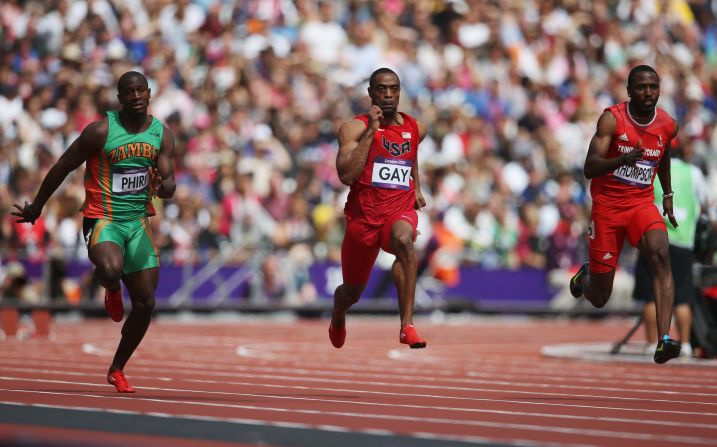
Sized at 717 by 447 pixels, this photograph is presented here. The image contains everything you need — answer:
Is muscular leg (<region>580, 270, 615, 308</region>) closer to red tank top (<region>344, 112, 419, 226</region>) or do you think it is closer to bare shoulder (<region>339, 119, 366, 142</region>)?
red tank top (<region>344, 112, 419, 226</region>)

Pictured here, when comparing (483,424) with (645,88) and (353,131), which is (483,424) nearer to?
(353,131)

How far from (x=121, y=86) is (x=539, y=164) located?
17.4 meters

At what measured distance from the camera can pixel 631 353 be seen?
16.2m

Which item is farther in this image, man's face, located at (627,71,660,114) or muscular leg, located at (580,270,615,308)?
muscular leg, located at (580,270,615,308)

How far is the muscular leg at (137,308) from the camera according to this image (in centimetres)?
1119

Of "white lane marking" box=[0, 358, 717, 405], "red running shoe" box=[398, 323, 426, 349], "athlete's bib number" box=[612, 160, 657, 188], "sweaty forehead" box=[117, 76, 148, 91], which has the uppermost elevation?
"sweaty forehead" box=[117, 76, 148, 91]

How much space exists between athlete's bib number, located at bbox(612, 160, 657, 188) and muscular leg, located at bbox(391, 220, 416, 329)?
178cm

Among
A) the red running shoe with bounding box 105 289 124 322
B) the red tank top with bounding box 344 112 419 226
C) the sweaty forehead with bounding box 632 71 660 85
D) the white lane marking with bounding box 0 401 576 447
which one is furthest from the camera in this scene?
the red tank top with bounding box 344 112 419 226

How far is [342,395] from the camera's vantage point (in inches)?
442

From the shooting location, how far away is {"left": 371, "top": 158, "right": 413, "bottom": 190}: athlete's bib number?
1201 centimetres

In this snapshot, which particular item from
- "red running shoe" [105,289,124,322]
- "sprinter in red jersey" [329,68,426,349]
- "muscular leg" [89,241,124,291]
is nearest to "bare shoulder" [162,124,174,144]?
"muscular leg" [89,241,124,291]

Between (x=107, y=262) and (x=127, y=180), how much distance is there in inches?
26.7

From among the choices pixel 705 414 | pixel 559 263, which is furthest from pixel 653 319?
pixel 559 263

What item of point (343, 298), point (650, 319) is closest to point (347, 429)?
point (343, 298)
